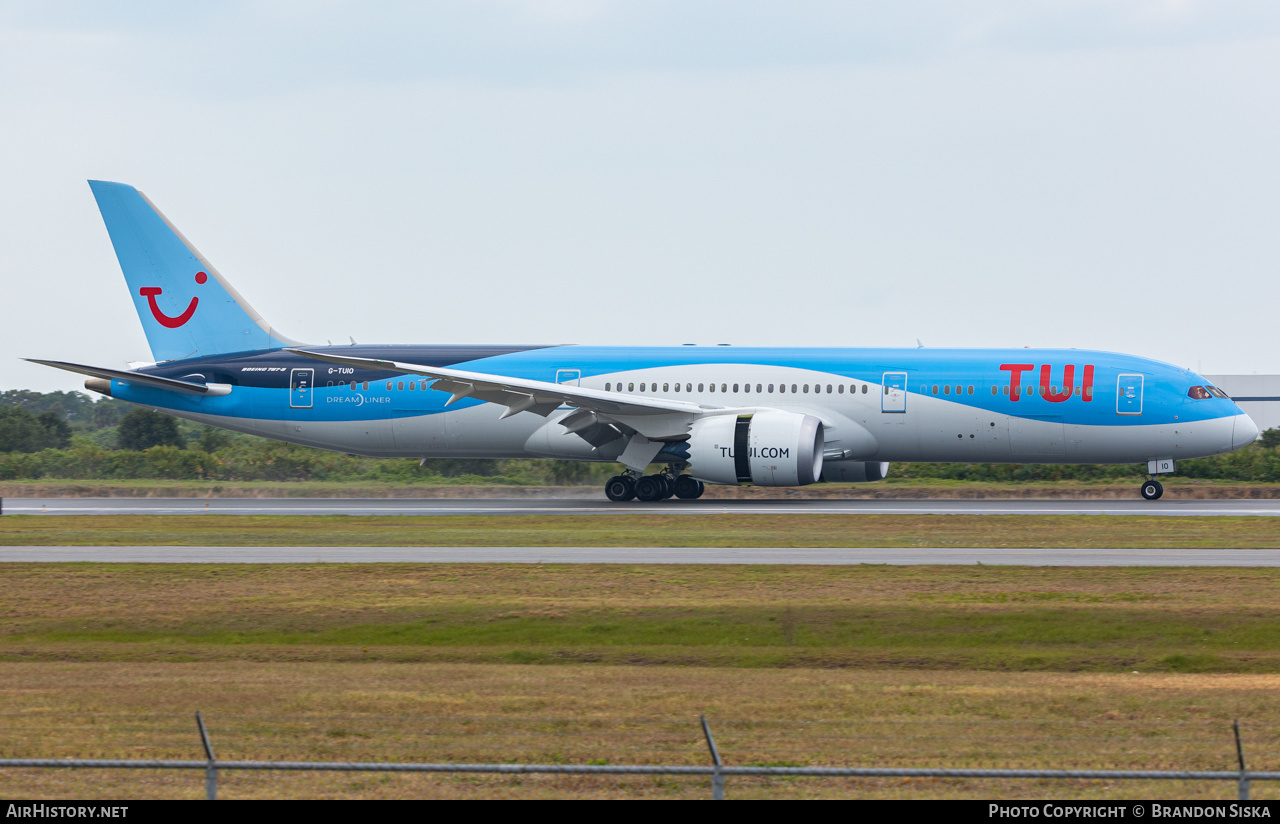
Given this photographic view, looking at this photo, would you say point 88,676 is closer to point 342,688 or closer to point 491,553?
point 342,688

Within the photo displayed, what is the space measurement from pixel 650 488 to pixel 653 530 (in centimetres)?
884

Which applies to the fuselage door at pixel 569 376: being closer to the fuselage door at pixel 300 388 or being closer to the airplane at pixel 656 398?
the airplane at pixel 656 398

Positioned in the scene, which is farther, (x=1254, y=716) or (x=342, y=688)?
(x=342, y=688)

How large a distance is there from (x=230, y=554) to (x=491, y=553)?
5002 mm

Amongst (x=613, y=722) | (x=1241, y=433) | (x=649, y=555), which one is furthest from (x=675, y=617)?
(x=1241, y=433)

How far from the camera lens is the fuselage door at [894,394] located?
3756 cm

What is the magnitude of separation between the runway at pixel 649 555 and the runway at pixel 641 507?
8647mm

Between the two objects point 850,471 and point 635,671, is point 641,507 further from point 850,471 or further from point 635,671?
point 635,671

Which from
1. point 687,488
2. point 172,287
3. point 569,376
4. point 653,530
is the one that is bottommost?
point 653,530

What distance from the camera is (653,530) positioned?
2952cm

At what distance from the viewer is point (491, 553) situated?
24875 mm

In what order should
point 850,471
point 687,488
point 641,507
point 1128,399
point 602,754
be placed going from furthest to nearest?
point 850,471, point 687,488, point 1128,399, point 641,507, point 602,754

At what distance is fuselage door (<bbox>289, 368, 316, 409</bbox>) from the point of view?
4050 centimetres
